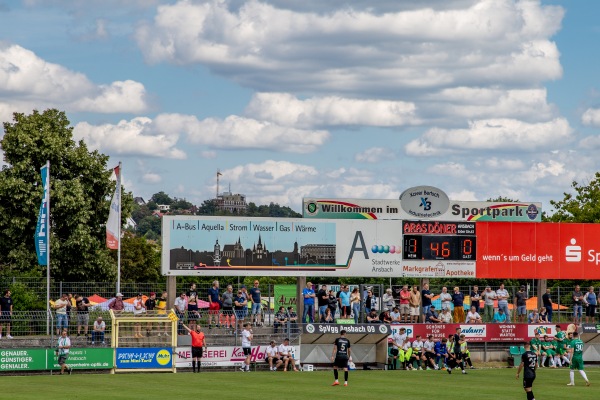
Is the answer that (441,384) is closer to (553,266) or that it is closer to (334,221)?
(334,221)

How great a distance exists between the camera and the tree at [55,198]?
52375 millimetres

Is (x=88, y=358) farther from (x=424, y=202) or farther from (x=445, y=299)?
(x=424, y=202)

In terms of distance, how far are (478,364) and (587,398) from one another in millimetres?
16697

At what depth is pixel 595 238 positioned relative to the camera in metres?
48.5

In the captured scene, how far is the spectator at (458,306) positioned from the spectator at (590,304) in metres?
5.89

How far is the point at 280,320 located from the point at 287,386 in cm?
1000

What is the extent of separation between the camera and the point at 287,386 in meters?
33.4

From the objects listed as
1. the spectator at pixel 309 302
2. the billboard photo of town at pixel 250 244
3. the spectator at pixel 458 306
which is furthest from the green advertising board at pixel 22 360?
the spectator at pixel 458 306

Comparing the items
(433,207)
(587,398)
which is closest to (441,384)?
(587,398)

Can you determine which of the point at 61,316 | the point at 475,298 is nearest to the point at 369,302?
the point at 475,298

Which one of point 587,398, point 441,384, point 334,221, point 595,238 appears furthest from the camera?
point 595,238

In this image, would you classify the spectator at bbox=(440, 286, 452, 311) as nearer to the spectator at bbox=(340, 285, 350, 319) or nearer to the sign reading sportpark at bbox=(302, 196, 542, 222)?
the sign reading sportpark at bbox=(302, 196, 542, 222)

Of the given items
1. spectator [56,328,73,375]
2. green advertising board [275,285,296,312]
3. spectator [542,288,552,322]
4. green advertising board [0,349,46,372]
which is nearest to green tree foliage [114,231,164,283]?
green advertising board [275,285,296,312]

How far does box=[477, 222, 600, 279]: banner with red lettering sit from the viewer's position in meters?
46.8
